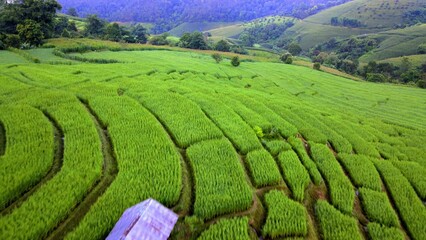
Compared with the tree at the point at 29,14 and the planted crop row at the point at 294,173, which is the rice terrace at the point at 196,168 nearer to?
the planted crop row at the point at 294,173

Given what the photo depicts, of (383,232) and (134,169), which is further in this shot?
(134,169)

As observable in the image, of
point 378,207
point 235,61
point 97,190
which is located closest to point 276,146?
point 378,207

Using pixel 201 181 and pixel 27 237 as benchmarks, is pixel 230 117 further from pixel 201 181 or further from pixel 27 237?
pixel 27 237

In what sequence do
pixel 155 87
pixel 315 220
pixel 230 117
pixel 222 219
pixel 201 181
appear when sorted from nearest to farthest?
pixel 222 219, pixel 315 220, pixel 201 181, pixel 230 117, pixel 155 87

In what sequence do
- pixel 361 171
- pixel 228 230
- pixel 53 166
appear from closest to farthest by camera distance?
pixel 228 230 → pixel 53 166 → pixel 361 171

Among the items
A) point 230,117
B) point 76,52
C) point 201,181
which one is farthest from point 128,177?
point 76,52

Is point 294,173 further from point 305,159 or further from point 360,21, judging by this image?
point 360,21
